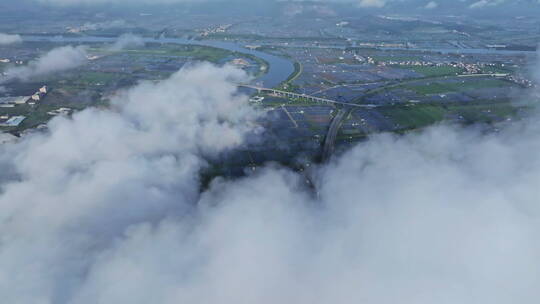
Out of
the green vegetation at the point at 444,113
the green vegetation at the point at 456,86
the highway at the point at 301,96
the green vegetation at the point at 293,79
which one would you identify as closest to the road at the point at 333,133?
the highway at the point at 301,96

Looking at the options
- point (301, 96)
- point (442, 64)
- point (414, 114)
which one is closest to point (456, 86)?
point (414, 114)

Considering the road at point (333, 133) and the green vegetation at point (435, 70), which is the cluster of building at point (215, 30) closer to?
the green vegetation at point (435, 70)

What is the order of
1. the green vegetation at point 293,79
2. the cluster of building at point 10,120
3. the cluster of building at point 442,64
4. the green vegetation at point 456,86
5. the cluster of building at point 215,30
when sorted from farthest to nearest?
the cluster of building at point 215,30 → the cluster of building at point 442,64 → the green vegetation at point 293,79 → the green vegetation at point 456,86 → the cluster of building at point 10,120

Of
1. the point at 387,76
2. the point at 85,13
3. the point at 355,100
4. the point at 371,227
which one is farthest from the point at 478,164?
the point at 85,13

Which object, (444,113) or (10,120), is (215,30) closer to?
(10,120)

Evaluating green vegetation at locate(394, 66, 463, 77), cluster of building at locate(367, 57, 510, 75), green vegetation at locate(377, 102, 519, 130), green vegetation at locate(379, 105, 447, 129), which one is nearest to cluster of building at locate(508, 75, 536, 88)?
cluster of building at locate(367, 57, 510, 75)

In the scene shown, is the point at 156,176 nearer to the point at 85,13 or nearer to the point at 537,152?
the point at 537,152

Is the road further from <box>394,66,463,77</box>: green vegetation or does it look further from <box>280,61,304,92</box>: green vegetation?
<box>394,66,463,77</box>: green vegetation
